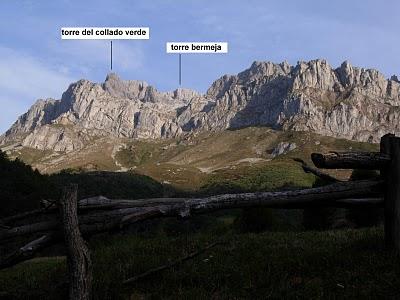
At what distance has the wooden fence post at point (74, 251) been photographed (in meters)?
7.47

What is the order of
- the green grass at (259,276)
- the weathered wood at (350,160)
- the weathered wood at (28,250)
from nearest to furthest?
the green grass at (259,276) → the weathered wood at (28,250) → the weathered wood at (350,160)

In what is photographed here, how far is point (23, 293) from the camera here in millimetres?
8523

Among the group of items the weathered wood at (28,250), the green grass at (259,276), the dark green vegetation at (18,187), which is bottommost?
the dark green vegetation at (18,187)

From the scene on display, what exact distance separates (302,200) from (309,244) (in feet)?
9.97

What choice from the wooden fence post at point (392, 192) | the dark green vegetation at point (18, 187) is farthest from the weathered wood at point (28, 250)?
the dark green vegetation at point (18, 187)

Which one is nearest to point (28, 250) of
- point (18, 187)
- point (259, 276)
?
point (259, 276)

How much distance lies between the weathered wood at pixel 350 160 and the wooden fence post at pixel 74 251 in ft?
14.5

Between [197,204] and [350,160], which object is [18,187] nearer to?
[197,204]

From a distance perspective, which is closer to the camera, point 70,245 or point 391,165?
point 70,245

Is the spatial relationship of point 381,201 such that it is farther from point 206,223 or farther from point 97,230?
point 206,223

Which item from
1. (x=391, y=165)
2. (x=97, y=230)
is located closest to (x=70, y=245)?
(x=97, y=230)

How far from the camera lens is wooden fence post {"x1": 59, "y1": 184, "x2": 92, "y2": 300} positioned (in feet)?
24.5

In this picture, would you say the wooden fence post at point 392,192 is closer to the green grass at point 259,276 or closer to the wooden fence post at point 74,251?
the green grass at point 259,276

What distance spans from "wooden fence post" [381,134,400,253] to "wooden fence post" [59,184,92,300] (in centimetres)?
574
